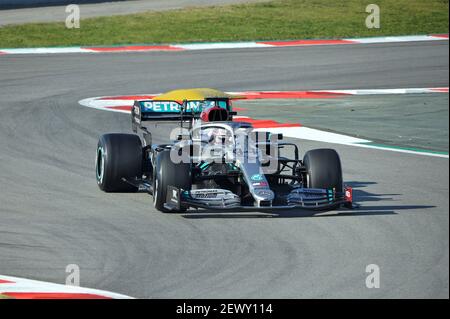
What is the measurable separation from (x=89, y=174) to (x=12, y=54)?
519 inches

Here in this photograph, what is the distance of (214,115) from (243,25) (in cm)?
1830

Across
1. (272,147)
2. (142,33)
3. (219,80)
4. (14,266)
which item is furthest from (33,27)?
(14,266)

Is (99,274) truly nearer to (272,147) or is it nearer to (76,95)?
(272,147)

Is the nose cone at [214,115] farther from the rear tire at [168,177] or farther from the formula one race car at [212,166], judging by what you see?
the rear tire at [168,177]

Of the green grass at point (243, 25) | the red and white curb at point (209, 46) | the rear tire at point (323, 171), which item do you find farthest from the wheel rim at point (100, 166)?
Result: the green grass at point (243, 25)

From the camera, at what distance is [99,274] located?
423 inches

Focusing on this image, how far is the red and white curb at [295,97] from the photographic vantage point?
1898 cm

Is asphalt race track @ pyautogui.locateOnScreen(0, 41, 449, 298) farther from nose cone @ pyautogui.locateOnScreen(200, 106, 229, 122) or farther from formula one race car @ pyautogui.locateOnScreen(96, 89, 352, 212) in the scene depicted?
nose cone @ pyautogui.locateOnScreen(200, 106, 229, 122)

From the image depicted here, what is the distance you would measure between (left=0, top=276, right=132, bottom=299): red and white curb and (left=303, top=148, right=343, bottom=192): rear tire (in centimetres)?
432

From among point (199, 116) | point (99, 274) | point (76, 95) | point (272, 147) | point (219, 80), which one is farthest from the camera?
point (219, 80)

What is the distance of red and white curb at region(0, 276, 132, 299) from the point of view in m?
9.88

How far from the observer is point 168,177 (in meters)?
13.2

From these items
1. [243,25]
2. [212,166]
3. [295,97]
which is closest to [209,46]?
[243,25]

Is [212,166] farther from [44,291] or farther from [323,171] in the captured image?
[44,291]
